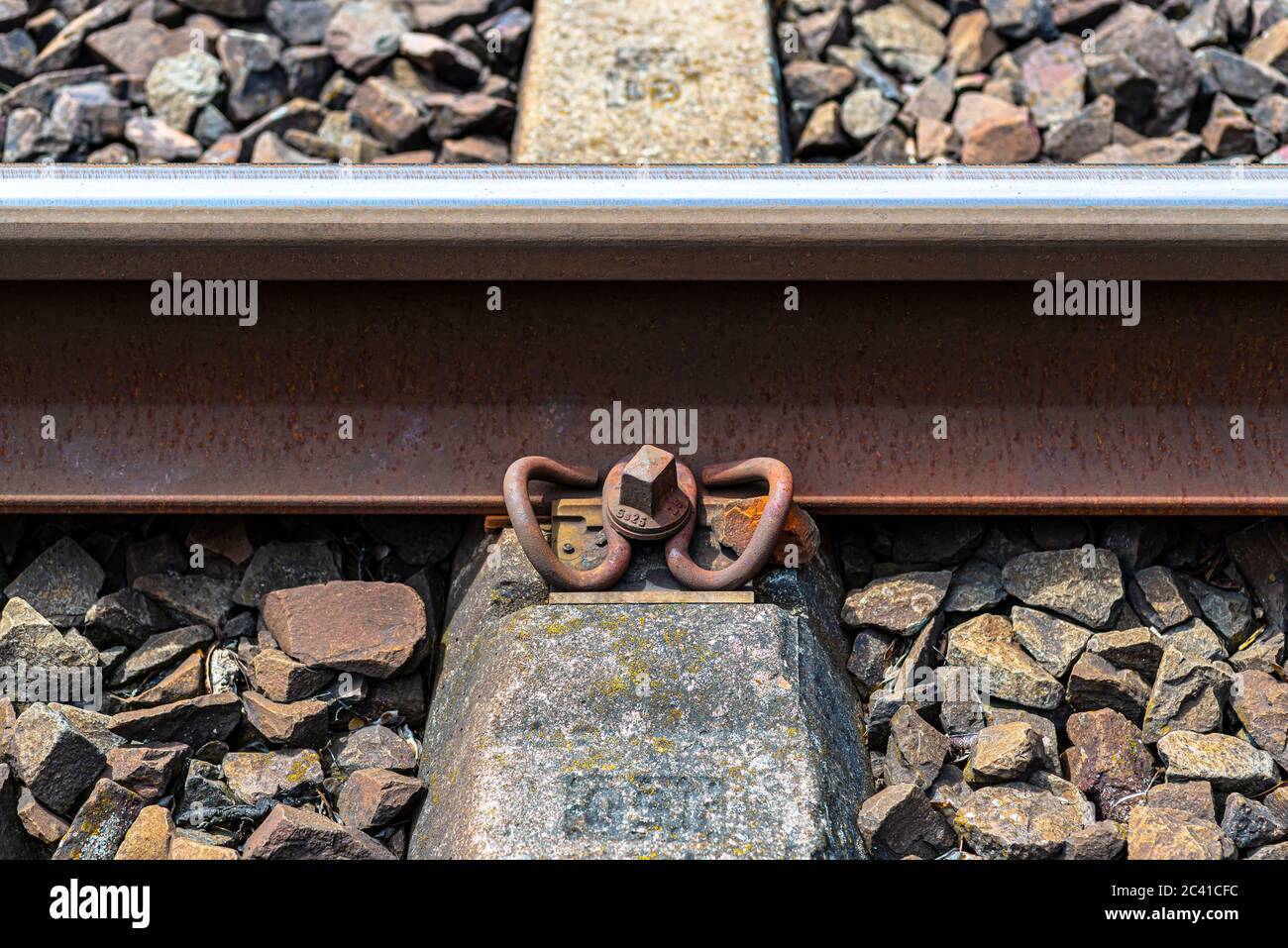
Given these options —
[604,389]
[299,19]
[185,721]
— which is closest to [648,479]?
[604,389]

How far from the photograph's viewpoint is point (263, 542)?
2.91m

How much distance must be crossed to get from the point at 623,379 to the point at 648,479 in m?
0.39

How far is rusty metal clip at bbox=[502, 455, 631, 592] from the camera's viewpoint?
256cm

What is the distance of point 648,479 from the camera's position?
2.56 metres

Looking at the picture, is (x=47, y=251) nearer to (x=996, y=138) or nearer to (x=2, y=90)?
(x=2, y=90)

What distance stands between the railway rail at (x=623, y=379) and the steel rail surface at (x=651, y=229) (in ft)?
0.10

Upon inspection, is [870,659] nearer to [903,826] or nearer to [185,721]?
[903,826]

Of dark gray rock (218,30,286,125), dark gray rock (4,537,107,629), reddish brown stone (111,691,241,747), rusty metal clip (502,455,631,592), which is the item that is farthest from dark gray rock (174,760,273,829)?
dark gray rock (218,30,286,125)

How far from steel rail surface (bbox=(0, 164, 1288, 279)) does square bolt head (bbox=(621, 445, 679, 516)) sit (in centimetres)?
40

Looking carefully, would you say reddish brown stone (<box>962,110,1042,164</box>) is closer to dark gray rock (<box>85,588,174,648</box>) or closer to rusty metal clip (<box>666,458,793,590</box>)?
rusty metal clip (<box>666,458,793,590</box>)

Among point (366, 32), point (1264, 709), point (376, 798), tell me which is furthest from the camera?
point (366, 32)

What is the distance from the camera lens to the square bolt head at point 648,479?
257cm

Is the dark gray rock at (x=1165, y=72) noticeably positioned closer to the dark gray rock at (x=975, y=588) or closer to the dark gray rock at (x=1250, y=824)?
the dark gray rock at (x=975, y=588)

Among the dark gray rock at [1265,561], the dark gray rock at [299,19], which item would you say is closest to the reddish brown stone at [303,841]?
the dark gray rock at [1265,561]
